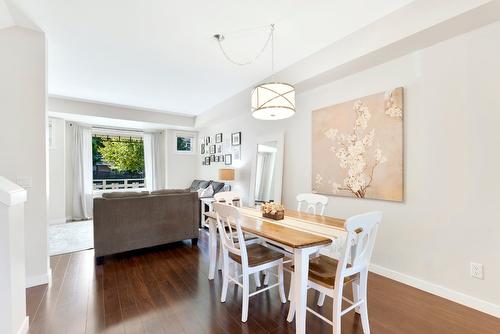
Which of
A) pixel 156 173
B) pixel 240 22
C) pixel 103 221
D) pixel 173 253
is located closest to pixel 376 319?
pixel 173 253

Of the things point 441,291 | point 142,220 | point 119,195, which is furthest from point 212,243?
point 441,291

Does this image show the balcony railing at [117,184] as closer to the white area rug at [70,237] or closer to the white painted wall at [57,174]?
the white painted wall at [57,174]

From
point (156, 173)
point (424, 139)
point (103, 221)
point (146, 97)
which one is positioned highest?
point (146, 97)

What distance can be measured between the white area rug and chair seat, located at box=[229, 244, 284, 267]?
298cm

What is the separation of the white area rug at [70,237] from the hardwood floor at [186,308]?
94cm

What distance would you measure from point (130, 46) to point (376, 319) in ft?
12.5

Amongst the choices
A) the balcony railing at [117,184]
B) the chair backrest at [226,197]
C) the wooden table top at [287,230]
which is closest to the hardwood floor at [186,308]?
the wooden table top at [287,230]

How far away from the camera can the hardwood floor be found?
1882 mm

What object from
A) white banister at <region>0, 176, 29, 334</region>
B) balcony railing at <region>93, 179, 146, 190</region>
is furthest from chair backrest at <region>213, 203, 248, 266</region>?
balcony railing at <region>93, 179, 146, 190</region>

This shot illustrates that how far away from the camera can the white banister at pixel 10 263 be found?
5.03 feet

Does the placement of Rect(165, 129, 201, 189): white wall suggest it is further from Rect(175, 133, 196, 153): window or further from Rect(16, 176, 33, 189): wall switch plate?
Rect(16, 176, 33, 189): wall switch plate

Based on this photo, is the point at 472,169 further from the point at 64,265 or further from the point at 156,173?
the point at 156,173

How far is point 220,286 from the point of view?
2570 millimetres

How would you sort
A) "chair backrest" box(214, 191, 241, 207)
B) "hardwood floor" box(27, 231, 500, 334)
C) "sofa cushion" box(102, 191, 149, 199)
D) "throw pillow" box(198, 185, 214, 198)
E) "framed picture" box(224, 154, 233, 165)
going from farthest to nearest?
1. "framed picture" box(224, 154, 233, 165)
2. "throw pillow" box(198, 185, 214, 198)
3. "sofa cushion" box(102, 191, 149, 199)
4. "chair backrest" box(214, 191, 241, 207)
5. "hardwood floor" box(27, 231, 500, 334)
